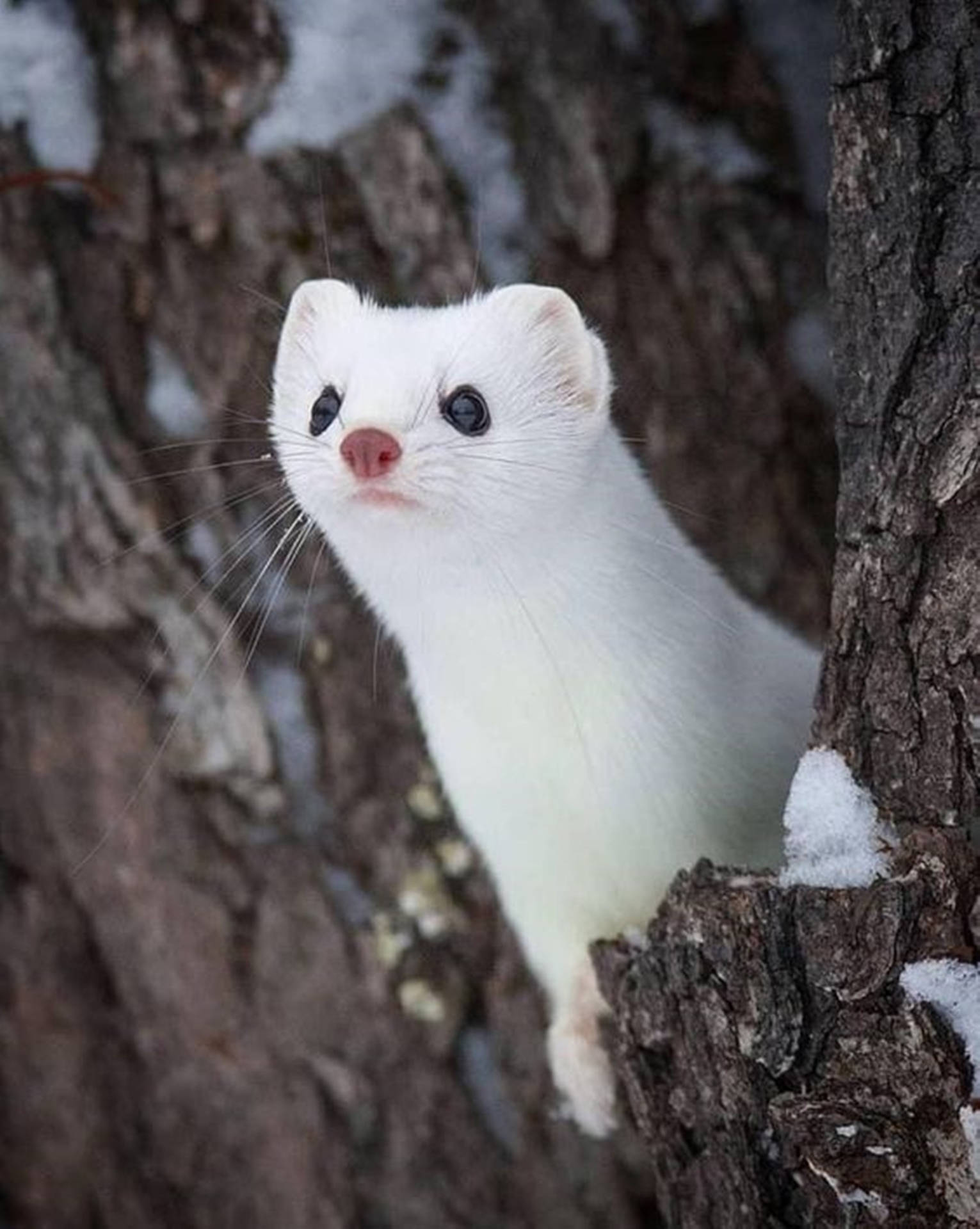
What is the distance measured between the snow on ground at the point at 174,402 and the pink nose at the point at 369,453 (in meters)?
0.84

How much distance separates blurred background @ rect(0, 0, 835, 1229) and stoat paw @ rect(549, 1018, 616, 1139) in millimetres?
477

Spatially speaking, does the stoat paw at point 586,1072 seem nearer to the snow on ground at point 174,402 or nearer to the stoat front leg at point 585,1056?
the stoat front leg at point 585,1056

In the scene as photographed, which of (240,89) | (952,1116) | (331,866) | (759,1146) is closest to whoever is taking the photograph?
(952,1116)

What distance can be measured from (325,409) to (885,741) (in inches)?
25.6

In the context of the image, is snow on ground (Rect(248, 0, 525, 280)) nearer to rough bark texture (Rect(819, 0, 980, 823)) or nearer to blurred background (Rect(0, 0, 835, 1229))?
blurred background (Rect(0, 0, 835, 1229))

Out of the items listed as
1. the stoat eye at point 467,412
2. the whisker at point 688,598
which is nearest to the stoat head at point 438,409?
the stoat eye at point 467,412

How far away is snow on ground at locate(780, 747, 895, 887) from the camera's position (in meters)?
1.49

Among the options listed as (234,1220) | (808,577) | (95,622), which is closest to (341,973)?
(234,1220)

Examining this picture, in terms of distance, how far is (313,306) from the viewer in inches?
72.7

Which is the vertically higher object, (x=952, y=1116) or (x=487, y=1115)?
(x=487, y=1115)

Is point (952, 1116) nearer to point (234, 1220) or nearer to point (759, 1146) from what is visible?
→ point (759, 1146)

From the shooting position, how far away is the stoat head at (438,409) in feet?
5.26

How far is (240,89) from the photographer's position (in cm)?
224

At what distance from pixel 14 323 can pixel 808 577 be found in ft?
3.91
